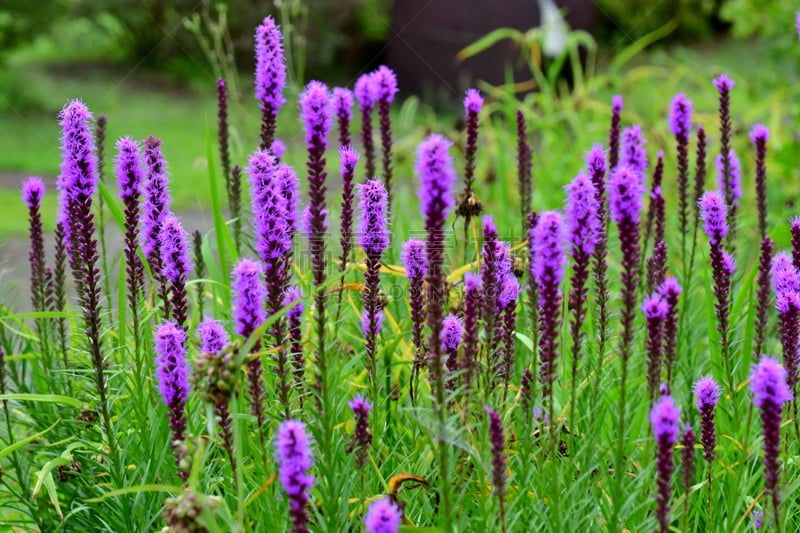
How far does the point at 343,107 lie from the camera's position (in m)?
3.21

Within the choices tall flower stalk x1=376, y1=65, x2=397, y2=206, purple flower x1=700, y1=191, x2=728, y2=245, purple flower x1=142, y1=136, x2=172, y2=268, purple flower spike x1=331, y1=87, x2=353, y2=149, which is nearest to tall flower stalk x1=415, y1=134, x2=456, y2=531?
purple flower x1=700, y1=191, x2=728, y2=245

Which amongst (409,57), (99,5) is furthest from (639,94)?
(99,5)

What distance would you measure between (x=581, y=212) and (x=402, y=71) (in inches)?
549

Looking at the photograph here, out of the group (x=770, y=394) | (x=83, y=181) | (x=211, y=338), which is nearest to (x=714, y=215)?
(x=770, y=394)

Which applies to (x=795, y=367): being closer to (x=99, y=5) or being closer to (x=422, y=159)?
(x=422, y=159)

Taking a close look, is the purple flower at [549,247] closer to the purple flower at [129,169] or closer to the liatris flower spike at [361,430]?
the liatris flower spike at [361,430]

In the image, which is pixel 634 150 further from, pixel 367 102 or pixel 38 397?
pixel 38 397

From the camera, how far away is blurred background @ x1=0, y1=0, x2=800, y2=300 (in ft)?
24.7

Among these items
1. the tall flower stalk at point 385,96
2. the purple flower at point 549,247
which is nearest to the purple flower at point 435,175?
the purple flower at point 549,247

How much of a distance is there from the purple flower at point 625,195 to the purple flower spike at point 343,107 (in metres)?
1.39

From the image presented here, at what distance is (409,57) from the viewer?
50.4 ft

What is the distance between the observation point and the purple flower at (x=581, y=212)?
1.95m

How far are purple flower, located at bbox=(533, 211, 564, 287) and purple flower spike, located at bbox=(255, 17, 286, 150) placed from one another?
1.29 m

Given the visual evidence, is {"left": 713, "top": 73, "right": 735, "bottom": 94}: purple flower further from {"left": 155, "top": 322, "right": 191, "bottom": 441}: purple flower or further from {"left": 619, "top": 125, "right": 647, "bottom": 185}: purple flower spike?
{"left": 155, "top": 322, "right": 191, "bottom": 441}: purple flower
